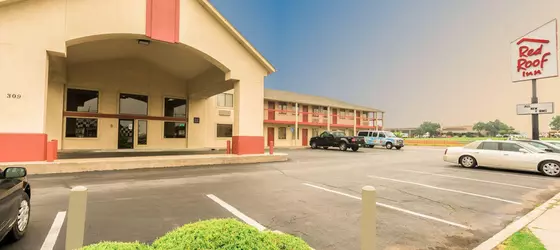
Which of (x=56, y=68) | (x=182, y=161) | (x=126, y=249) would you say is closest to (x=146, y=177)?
(x=182, y=161)

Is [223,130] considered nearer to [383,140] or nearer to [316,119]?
[316,119]

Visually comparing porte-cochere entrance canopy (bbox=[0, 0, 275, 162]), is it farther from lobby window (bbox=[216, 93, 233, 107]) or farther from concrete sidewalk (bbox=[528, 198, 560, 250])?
concrete sidewalk (bbox=[528, 198, 560, 250])

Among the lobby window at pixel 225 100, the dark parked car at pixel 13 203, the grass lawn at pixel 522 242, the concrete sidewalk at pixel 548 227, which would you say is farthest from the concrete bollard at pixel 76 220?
the lobby window at pixel 225 100

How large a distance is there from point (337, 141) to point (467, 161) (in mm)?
12940

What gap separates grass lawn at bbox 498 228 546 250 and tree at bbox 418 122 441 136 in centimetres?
16063

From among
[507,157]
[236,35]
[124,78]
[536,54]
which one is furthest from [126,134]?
[536,54]

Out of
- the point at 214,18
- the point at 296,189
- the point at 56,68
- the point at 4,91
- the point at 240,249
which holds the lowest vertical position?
the point at 296,189

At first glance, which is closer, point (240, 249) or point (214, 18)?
point (240, 249)

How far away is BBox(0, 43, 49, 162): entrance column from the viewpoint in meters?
9.55

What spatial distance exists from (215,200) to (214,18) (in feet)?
35.8

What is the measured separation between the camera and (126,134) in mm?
19844

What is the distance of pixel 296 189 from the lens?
7516 mm

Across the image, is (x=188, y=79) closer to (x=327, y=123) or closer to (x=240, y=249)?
(x=327, y=123)

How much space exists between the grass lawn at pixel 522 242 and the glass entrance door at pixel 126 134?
70.6 feet
